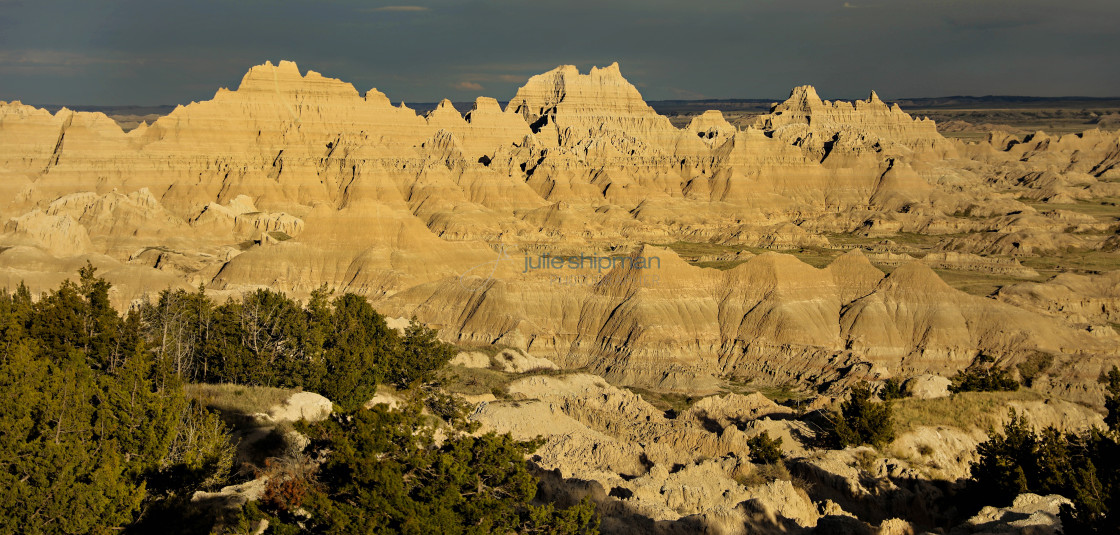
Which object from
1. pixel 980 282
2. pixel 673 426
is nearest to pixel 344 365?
pixel 673 426

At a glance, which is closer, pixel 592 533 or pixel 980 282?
pixel 592 533

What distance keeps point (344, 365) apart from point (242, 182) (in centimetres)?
12347

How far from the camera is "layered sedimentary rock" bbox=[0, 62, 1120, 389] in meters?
81.9

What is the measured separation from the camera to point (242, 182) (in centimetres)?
15788

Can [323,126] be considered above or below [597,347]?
above

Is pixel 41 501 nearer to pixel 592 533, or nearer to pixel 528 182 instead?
pixel 592 533

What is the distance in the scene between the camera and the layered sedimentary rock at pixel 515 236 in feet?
269

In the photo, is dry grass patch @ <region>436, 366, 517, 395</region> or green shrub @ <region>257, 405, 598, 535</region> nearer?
green shrub @ <region>257, 405, 598, 535</region>

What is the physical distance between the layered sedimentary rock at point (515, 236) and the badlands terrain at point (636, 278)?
387 millimetres

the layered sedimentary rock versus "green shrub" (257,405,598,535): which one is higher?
"green shrub" (257,405,598,535)

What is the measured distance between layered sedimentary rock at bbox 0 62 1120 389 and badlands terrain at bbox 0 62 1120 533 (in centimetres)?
39

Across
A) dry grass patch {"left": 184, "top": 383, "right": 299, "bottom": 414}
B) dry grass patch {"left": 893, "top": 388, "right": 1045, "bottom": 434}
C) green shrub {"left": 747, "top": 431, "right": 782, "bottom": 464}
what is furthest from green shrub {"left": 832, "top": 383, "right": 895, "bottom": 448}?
dry grass patch {"left": 184, "top": 383, "right": 299, "bottom": 414}

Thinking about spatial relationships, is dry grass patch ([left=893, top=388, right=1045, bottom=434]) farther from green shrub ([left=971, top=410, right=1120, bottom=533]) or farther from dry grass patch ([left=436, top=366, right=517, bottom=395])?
dry grass patch ([left=436, top=366, right=517, bottom=395])

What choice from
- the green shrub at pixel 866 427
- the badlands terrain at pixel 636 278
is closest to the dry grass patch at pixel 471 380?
the badlands terrain at pixel 636 278
